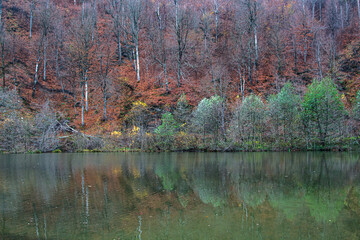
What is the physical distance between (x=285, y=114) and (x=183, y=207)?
25.4 m

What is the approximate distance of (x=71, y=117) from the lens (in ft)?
129

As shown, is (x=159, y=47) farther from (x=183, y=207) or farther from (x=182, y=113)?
(x=183, y=207)

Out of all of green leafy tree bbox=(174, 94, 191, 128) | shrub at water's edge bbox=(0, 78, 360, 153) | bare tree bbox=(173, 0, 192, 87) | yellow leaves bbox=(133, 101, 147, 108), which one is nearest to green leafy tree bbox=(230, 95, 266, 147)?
shrub at water's edge bbox=(0, 78, 360, 153)

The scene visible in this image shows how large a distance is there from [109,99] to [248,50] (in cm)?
2394

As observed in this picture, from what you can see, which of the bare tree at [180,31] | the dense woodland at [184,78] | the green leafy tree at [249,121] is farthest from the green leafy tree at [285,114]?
the bare tree at [180,31]

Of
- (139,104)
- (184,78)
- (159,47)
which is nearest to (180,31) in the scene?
(159,47)

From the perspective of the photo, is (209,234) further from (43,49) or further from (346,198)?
(43,49)

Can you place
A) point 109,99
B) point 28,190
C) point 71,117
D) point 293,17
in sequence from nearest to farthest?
point 28,190, point 71,117, point 109,99, point 293,17

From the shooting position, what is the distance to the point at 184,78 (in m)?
44.3

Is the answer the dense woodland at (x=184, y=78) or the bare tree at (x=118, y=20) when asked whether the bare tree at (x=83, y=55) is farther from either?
the bare tree at (x=118, y=20)

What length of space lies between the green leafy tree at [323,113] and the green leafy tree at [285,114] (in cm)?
106

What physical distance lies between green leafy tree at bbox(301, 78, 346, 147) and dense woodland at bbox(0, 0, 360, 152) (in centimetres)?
11

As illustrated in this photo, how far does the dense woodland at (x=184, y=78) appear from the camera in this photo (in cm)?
3123

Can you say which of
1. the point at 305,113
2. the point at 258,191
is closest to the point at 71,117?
the point at 305,113
